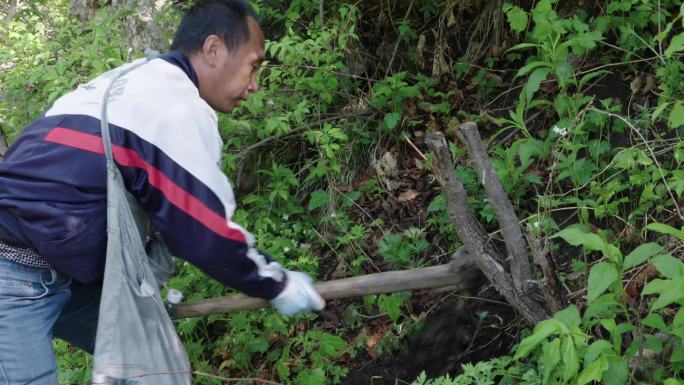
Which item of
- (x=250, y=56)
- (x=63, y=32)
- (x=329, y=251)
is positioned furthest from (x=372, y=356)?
(x=63, y=32)

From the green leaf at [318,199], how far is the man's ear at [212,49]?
2.06 metres

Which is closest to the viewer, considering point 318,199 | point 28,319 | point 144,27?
point 28,319

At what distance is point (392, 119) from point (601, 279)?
2690mm

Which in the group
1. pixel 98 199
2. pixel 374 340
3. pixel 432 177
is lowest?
pixel 374 340

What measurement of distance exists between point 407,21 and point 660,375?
11.4ft

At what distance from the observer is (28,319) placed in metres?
2.45

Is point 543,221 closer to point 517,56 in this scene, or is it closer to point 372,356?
point 372,356

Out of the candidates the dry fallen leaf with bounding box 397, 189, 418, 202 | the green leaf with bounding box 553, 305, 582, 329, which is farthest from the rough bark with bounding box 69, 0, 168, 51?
the green leaf with bounding box 553, 305, 582, 329

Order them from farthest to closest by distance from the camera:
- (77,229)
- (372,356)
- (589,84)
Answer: (589,84) < (372,356) < (77,229)

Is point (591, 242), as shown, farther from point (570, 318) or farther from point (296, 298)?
point (296, 298)

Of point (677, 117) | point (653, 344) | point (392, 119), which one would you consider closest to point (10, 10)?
point (392, 119)

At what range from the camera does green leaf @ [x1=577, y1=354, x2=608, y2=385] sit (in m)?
2.12

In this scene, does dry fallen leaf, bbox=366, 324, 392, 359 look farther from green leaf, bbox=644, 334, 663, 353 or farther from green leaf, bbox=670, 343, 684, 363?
green leaf, bbox=670, 343, 684, 363

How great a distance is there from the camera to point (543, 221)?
309cm
